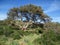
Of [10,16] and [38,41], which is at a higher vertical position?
[10,16]

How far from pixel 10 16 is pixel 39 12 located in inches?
280

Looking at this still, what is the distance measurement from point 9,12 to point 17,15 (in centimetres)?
222

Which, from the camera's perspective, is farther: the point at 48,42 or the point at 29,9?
the point at 29,9

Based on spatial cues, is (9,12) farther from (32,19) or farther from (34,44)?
(34,44)

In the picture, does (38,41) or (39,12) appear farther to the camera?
(39,12)

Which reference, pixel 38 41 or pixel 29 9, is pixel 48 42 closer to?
pixel 38 41

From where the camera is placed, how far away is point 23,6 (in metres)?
47.5

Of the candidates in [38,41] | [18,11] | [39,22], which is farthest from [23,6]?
[38,41]

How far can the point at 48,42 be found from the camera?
53.2ft

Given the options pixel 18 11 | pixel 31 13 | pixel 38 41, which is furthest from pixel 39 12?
pixel 38 41

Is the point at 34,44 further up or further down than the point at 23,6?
further down

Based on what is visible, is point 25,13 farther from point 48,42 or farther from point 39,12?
point 48,42

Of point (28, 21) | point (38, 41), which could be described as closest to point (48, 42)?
point (38, 41)

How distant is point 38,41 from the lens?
16531 mm
